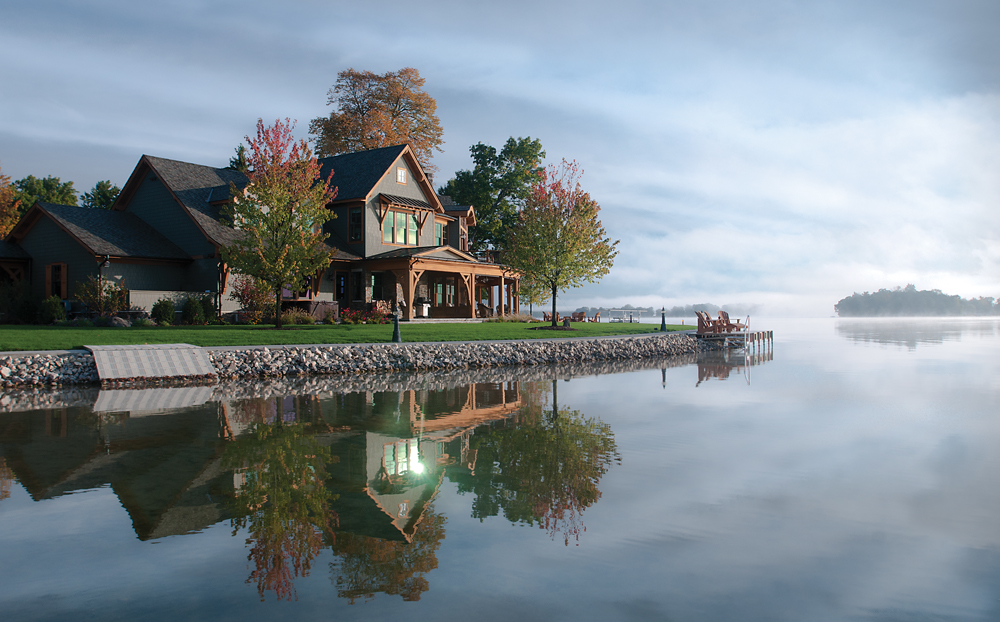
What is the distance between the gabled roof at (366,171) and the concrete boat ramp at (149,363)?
1740 cm

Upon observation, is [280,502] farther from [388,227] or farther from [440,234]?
[440,234]

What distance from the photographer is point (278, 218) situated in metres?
26.4

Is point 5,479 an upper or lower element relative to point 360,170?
lower

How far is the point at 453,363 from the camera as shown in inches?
905

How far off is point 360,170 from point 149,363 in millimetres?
21131

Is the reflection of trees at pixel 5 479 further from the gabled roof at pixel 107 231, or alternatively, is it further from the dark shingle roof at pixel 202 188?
the gabled roof at pixel 107 231

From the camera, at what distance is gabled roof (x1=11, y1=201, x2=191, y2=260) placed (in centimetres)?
2911

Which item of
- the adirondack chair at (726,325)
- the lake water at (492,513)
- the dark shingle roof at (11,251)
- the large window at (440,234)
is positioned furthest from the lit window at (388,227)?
the lake water at (492,513)

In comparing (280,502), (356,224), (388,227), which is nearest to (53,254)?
(356,224)

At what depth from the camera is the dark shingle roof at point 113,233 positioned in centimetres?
2914

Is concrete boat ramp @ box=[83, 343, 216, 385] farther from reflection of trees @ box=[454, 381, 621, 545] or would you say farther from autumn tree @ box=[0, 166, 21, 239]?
autumn tree @ box=[0, 166, 21, 239]

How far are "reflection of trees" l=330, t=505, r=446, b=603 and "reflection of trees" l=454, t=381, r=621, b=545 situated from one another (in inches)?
37.8

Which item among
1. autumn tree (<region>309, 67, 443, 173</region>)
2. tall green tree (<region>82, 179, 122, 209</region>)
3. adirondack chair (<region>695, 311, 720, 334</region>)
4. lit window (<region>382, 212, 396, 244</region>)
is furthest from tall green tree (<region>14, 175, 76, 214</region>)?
adirondack chair (<region>695, 311, 720, 334</region>)

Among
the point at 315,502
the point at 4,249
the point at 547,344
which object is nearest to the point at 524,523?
the point at 315,502
